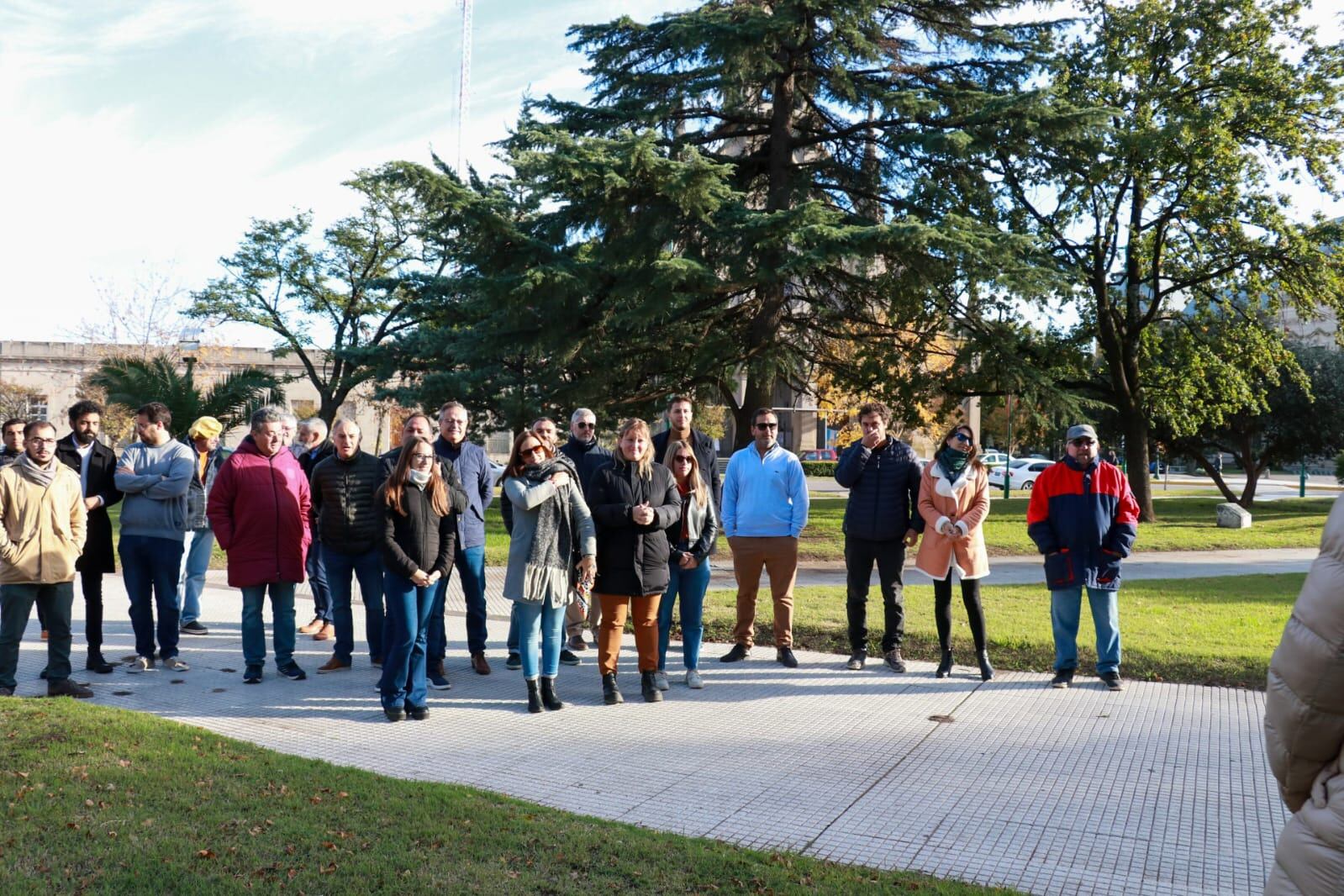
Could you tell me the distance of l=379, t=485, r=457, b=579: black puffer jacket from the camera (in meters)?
6.25

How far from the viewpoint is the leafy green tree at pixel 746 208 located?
14828 millimetres

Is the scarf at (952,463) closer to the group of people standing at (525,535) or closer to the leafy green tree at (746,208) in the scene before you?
the group of people standing at (525,535)

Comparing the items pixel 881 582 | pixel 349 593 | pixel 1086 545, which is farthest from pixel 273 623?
pixel 1086 545

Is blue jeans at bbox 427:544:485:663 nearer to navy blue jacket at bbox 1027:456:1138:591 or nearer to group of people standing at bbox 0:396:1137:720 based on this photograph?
group of people standing at bbox 0:396:1137:720

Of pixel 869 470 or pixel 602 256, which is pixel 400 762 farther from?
pixel 602 256

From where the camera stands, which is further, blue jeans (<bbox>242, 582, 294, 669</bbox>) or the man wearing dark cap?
blue jeans (<bbox>242, 582, 294, 669</bbox>)

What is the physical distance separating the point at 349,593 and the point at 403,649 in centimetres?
166

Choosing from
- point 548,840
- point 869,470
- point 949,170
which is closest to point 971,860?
point 548,840

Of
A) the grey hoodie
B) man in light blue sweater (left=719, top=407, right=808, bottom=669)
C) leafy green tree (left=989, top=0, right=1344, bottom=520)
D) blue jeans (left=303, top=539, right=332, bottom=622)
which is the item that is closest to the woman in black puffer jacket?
man in light blue sweater (left=719, top=407, right=808, bottom=669)

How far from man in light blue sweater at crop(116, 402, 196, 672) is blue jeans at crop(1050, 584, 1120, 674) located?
646cm

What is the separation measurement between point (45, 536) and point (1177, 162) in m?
21.4

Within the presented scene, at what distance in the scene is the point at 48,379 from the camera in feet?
237

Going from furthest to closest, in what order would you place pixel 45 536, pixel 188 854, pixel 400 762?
pixel 45 536
pixel 400 762
pixel 188 854

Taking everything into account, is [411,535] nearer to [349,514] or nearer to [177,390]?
[349,514]
